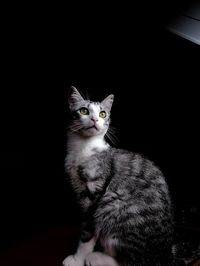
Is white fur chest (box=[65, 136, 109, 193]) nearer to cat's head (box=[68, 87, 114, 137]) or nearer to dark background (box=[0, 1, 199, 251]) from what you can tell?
cat's head (box=[68, 87, 114, 137])

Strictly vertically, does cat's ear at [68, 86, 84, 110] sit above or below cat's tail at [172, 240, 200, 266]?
above

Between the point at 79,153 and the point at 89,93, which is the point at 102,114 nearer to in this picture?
the point at 79,153

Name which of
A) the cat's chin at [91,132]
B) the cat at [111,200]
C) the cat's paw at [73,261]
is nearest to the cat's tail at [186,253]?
the cat at [111,200]

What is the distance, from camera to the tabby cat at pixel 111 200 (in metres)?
1.36

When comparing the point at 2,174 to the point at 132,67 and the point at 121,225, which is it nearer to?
the point at 121,225

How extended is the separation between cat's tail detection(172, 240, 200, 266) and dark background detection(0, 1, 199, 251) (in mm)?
300

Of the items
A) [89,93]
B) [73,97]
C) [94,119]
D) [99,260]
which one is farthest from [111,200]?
[89,93]

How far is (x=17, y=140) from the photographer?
165 cm

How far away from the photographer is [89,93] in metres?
1.88

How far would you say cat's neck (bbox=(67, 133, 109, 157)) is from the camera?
1.51 m

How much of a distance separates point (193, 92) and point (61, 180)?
867mm

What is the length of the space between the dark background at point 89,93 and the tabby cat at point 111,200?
25 cm

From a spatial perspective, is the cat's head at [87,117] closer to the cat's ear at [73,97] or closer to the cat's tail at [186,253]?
the cat's ear at [73,97]

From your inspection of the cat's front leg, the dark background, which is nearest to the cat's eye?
the dark background
